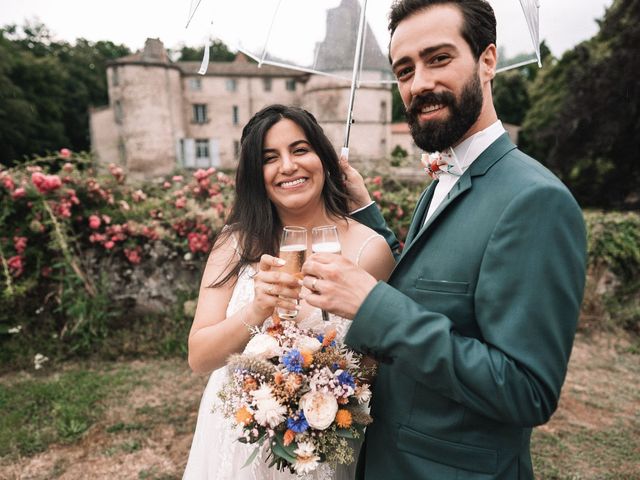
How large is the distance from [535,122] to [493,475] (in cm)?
3722

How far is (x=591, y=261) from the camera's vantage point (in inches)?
277

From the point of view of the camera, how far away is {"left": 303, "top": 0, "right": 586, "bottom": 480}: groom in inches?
49.8

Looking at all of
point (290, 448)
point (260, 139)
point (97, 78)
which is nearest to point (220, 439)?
point (290, 448)

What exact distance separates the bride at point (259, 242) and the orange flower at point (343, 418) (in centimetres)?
69

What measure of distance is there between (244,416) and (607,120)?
65.0 ft

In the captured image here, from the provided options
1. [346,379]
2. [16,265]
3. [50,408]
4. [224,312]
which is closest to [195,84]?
[16,265]

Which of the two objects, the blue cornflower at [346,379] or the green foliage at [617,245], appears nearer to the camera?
the blue cornflower at [346,379]

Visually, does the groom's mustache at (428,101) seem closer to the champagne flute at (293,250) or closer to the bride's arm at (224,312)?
the champagne flute at (293,250)

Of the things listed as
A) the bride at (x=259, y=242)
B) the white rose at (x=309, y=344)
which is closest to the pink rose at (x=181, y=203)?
the bride at (x=259, y=242)

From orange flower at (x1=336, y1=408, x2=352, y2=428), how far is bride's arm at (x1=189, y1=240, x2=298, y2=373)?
451 millimetres

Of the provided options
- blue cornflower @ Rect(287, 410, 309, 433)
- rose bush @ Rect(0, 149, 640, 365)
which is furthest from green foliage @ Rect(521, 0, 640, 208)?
blue cornflower @ Rect(287, 410, 309, 433)

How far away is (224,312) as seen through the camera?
2.30 meters

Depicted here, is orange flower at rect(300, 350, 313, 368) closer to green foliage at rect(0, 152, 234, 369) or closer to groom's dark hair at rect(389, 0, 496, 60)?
groom's dark hair at rect(389, 0, 496, 60)

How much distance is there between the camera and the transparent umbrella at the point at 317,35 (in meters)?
2.72
